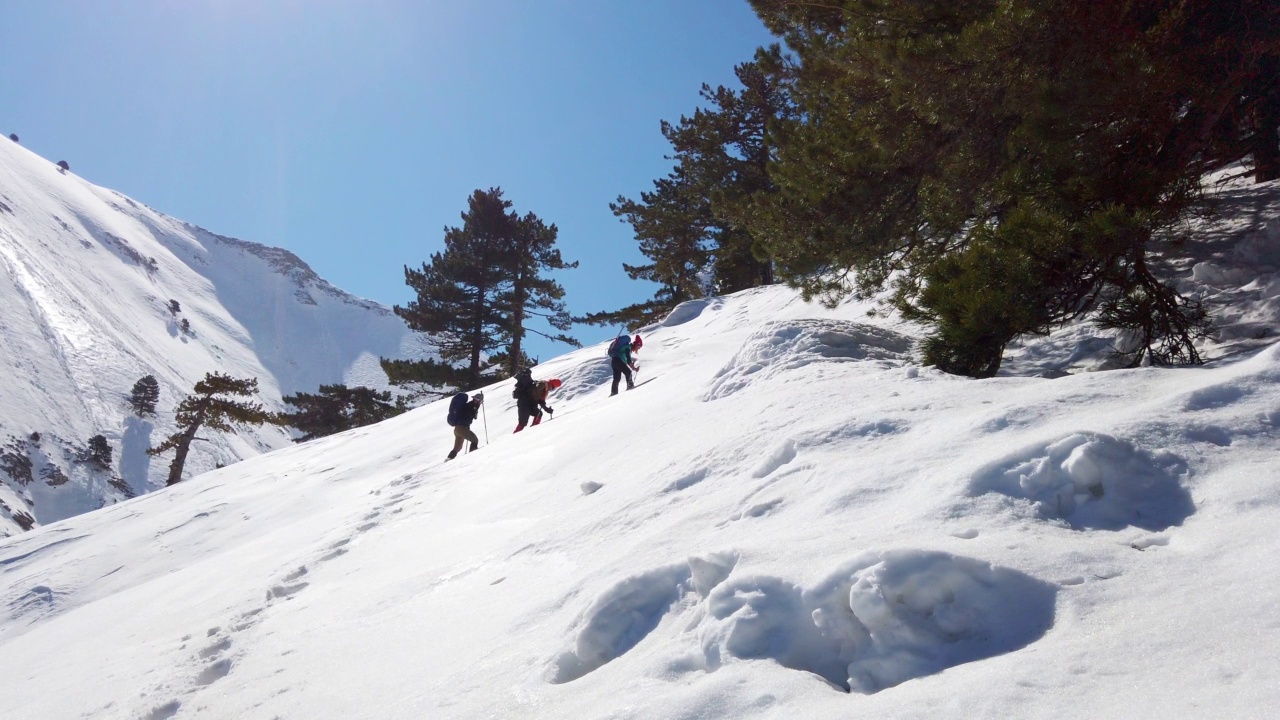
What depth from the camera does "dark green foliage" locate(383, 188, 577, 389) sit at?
28578 mm

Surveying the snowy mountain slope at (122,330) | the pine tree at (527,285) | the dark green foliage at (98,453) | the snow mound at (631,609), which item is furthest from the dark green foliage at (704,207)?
the dark green foliage at (98,453)

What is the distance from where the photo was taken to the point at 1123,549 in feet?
9.83

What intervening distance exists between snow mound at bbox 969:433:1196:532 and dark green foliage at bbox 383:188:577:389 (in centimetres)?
2605

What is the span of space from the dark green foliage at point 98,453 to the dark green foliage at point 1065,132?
67.7 metres

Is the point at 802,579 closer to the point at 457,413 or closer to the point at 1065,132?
the point at 1065,132

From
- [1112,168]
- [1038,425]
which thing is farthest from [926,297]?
[1038,425]

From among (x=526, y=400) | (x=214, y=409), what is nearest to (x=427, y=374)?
(x=214, y=409)

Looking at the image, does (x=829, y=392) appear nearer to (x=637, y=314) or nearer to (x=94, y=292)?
(x=637, y=314)

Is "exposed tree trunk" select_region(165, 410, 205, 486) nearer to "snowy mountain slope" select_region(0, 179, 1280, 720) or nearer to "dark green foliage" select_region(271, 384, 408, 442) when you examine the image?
"dark green foliage" select_region(271, 384, 408, 442)

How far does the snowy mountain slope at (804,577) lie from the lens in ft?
8.21

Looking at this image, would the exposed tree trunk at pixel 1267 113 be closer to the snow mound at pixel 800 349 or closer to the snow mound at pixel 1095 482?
the snow mound at pixel 800 349

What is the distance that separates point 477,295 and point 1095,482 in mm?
27364

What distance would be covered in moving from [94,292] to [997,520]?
10764 cm

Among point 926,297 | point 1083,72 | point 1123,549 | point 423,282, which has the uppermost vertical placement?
point 423,282
